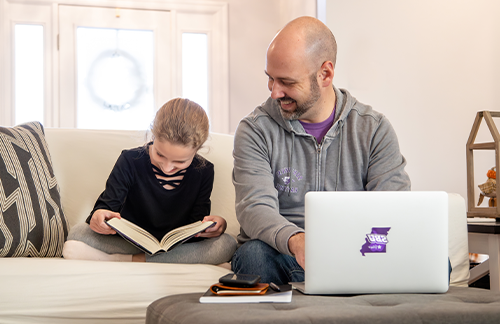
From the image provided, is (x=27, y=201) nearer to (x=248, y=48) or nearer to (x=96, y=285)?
(x=96, y=285)

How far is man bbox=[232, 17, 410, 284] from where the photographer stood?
1396 millimetres

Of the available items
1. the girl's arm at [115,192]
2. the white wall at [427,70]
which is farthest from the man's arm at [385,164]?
the white wall at [427,70]

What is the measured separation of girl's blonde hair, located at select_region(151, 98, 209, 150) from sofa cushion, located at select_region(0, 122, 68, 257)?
0.39 metres

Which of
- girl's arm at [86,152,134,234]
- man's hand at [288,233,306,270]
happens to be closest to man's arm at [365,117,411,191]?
man's hand at [288,233,306,270]

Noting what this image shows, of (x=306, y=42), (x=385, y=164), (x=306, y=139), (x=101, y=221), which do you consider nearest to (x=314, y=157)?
(x=306, y=139)

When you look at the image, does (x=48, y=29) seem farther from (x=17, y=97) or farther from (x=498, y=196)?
(x=498, y=196)

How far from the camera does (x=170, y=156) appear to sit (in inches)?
60.1

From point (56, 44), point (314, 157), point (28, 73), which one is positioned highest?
point (56, 44)

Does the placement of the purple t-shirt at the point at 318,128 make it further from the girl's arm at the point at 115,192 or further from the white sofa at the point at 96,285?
the girl's arm at the point at 115,192

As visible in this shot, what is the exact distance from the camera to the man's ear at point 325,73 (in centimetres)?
145

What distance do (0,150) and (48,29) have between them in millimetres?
2391

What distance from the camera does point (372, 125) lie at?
1448mm

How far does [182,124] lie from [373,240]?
808mm

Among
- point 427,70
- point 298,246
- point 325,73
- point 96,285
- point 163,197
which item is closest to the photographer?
point 298,246
